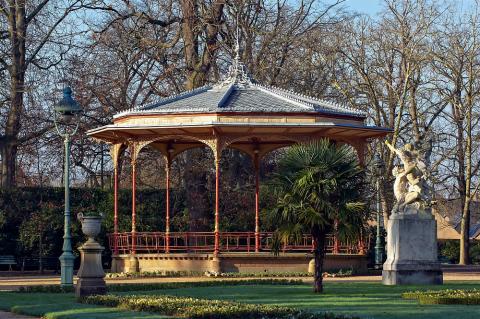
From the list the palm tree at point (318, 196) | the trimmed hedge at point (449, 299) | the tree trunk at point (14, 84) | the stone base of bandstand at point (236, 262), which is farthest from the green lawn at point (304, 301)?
the tree trunk at point (14, 84)

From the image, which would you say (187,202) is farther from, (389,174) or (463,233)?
(463,233)

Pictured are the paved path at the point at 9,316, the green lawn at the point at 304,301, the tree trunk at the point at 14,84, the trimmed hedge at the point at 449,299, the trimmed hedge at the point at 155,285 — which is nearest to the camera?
the green lawn at the point at 304,301

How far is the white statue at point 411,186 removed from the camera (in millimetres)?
28125

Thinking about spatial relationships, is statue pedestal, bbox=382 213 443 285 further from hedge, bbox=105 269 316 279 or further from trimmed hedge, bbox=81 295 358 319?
trimmed hedge, bbox=81 295 358 319

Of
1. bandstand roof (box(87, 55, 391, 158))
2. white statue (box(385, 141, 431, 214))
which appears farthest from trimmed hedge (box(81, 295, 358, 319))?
bandstand roof (box(87, 55, 391, 158))

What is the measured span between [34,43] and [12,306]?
77.4 feet

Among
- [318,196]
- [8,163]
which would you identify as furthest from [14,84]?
[318,196]

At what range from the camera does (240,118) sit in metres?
35.1

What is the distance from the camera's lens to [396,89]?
5100 centimetres

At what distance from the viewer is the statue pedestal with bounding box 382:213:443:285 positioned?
92.0 ft

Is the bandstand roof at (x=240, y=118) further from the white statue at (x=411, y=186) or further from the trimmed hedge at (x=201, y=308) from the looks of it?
the trimmed hedge at (x=201, y=308)

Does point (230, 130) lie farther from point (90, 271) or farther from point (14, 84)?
point (90, 271)

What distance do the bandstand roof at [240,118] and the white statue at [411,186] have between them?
256 inches

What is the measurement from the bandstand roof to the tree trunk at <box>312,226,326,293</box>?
971cm
